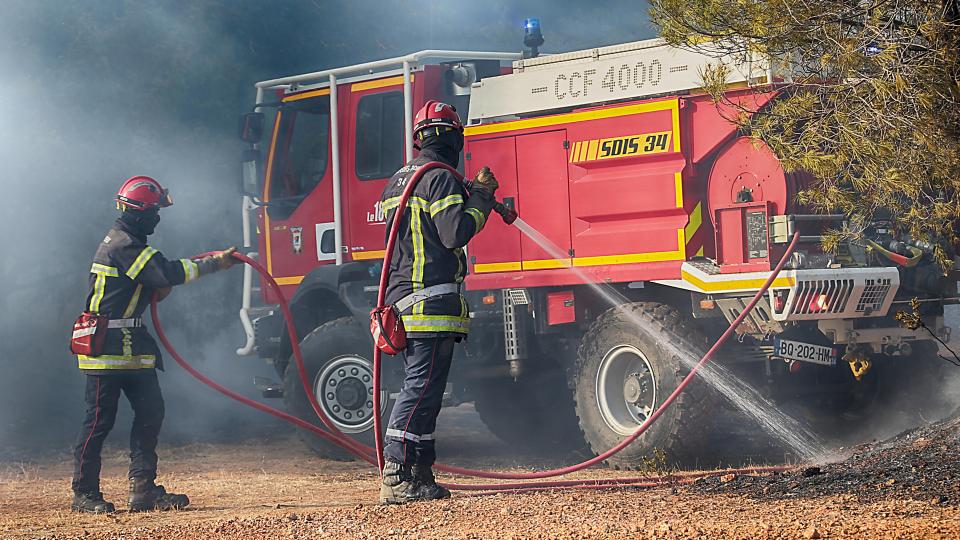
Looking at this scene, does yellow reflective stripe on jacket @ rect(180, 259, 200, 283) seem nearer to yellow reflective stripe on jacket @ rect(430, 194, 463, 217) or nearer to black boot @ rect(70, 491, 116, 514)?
black boot @ rect(70, 491, 116, 514)

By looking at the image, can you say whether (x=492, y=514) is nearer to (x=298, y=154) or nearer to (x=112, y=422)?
(x=112, y=422)

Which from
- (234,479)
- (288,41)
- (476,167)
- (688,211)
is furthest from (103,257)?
(288,41)

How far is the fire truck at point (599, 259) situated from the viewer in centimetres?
826

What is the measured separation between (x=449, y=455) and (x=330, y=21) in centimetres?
1034

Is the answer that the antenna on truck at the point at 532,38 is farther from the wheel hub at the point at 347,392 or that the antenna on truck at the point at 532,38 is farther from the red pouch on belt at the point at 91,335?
the red pouch on belt at the point at 91,335

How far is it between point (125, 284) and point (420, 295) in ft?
6.63

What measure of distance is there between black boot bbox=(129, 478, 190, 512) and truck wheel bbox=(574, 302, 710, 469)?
115 inches

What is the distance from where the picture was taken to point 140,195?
774 centimetres

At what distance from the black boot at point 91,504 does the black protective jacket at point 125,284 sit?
745mm

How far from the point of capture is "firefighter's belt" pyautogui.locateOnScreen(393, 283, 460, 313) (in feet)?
22.4

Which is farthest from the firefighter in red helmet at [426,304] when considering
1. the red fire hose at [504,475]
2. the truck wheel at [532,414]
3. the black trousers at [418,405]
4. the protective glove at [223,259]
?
the truck wheel at [532,414]

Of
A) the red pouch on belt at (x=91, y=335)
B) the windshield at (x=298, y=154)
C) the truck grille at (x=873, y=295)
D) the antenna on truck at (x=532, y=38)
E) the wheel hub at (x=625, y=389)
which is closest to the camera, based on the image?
the red pouch on belt at (x=91, y=335)

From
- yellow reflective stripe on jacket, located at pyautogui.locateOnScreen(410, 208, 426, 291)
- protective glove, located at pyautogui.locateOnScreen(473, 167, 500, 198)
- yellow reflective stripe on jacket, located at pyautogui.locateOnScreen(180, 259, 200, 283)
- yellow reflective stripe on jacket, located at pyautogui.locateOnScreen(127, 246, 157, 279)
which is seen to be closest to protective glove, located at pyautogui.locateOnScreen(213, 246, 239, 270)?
yellow reflective stripe on jacket, located at pyautogui.locateOnScreen(180, 259, 200, 283)

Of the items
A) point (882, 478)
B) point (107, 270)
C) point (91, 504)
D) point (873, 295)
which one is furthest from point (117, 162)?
point (882, 478)
